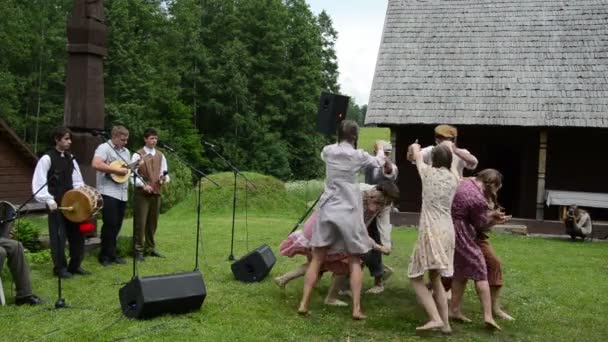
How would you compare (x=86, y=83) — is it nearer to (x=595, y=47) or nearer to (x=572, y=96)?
(x=572, y=96)

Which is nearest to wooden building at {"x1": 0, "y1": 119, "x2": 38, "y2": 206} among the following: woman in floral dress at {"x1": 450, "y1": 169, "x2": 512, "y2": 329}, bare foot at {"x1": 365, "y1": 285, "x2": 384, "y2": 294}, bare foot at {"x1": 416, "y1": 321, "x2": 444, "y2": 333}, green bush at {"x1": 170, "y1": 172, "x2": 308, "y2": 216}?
green bush at {"x1": 170, "y1": 172, "x2": 308, "y2": 216}

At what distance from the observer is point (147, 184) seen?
26.3 ft

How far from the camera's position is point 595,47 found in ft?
49.5

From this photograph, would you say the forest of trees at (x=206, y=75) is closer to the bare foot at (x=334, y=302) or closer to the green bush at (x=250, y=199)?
the green bush at (x=250, y=199)

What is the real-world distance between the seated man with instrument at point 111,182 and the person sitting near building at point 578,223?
30.2 ft

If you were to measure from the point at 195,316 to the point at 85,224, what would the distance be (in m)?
2.05

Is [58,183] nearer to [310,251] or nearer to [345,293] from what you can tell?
[310,251]

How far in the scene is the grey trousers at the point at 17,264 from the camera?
18.9ft

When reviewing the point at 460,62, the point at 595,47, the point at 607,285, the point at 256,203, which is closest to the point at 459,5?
the point at 460,62

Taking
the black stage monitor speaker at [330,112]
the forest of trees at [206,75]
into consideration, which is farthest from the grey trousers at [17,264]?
the forest of trees at [206,75]

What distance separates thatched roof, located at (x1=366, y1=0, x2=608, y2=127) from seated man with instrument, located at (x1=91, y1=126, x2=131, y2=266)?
774 cm

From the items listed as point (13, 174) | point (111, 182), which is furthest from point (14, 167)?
point (111, 182)

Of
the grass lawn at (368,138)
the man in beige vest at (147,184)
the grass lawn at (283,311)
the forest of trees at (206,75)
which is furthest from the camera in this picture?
the grass lawn at (368,138)

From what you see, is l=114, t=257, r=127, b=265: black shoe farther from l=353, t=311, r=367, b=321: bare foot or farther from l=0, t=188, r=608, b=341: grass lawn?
l=353, t=311, r=367, b=321: bare foot
